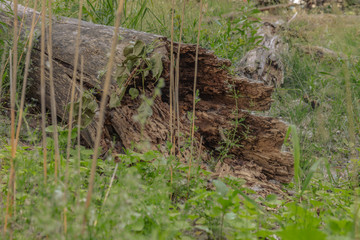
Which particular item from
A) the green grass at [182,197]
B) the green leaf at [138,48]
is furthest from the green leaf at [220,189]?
the green leaf at [138,48]

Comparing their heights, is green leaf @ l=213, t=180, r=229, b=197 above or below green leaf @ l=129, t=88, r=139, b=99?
below

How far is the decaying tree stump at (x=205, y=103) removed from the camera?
256cm

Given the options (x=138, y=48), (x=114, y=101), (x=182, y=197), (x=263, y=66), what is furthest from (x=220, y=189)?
(x=263, y=66)

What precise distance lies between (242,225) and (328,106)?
3.23 m

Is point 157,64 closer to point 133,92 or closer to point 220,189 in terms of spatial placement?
point 133,92

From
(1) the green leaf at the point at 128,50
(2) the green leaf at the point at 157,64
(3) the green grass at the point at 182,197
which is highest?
(1) the green leaf at the point at 128,50

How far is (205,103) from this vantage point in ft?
9.41

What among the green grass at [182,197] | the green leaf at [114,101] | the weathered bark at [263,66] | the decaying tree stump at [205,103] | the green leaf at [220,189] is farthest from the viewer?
the weathered bark at [263,66]

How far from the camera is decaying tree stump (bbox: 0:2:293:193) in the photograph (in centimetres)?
256

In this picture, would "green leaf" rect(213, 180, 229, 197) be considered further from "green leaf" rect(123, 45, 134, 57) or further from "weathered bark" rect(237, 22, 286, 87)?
"weathered bark" rect(237, 22, 286, 87)

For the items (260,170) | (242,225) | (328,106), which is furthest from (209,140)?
(328,106)

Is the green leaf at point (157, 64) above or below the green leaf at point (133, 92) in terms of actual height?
above

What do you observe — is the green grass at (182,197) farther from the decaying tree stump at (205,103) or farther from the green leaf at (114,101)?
the green leaf at (114,101)

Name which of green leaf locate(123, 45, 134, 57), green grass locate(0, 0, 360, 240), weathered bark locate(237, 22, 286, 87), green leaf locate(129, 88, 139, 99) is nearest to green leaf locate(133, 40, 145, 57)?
green leaf locate(123, 45, 134, 57)
